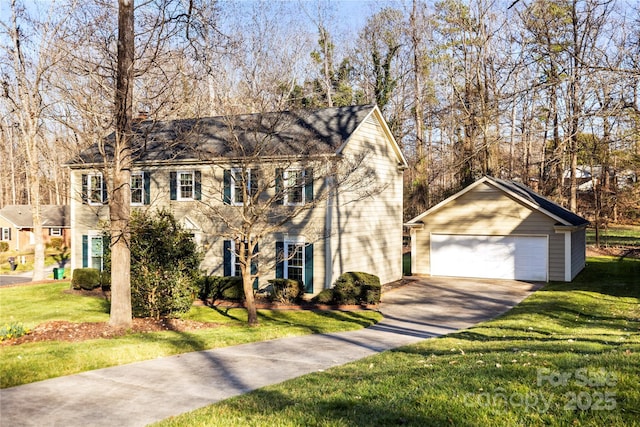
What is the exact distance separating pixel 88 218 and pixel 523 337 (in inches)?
774

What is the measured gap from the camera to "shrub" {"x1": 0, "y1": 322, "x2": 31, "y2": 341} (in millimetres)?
11938

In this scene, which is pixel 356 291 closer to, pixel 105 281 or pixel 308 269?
pixel 308 269

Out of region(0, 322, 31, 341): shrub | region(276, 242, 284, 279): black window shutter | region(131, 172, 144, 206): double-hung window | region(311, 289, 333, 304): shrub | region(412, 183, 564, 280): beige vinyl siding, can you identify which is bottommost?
region(311, 289, 333, 304): shrub

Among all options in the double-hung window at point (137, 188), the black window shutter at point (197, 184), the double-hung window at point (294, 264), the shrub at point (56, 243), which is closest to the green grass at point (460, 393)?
the double-hung window at point (294, 264)

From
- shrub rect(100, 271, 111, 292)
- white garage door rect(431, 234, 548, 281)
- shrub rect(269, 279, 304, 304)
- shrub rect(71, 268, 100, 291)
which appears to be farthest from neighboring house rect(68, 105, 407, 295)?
white garage door rect(431, 234, 548, 281)

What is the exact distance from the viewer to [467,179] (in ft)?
114

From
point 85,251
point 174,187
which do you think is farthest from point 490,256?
point 85,251

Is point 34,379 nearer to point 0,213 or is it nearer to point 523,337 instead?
point 523,337

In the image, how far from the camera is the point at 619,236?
46375 mm

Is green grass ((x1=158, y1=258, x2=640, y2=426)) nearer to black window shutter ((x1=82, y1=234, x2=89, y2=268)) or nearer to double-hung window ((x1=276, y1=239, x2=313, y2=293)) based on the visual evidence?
double-hung window ((x1=276, y1=239, x2=313, y2=293))

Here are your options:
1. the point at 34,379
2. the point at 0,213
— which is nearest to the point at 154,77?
the point at 34,379

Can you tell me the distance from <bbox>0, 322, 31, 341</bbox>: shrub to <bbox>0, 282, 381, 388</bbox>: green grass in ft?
2.68

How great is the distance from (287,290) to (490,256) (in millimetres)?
10919

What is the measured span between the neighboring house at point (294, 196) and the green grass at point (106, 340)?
2.28m
